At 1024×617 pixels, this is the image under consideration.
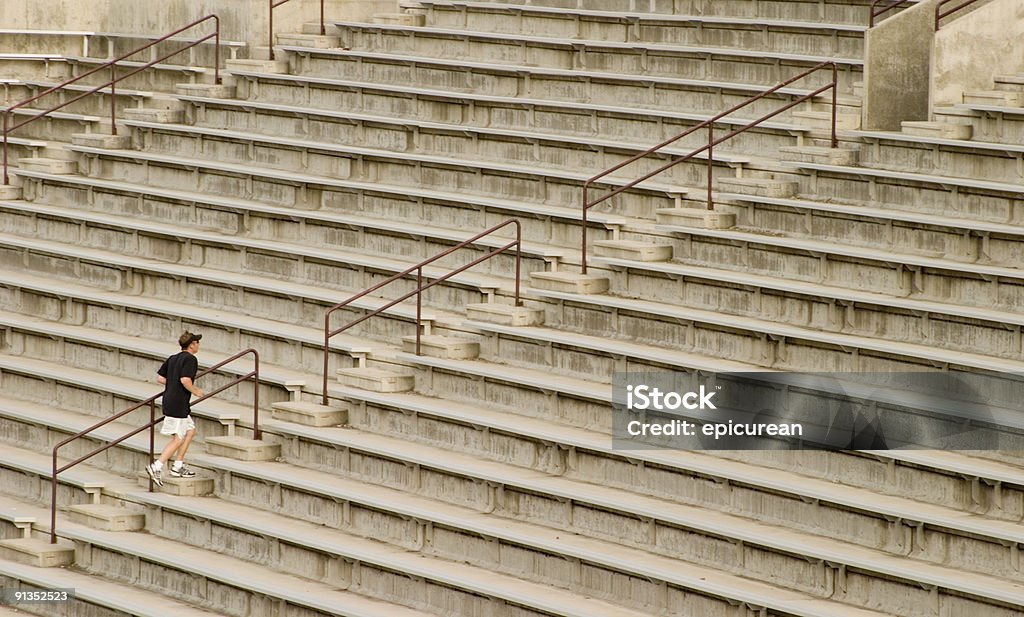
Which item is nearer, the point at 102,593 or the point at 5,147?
the point at 102,593

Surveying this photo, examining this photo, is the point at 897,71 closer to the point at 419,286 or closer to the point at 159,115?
the point at 419,286

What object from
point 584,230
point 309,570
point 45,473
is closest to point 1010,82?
point 584,230

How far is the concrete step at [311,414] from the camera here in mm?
14883

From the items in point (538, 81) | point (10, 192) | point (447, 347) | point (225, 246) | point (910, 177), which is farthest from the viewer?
point (10, 192)

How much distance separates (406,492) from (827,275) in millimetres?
3229

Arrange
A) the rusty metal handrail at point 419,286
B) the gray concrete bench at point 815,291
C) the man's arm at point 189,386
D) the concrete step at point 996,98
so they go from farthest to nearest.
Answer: the concrete step at point 996,98
the rusty metal handrail at point 419,286
the man's arm at point 189,386
the gray concrete bench at point 815,291

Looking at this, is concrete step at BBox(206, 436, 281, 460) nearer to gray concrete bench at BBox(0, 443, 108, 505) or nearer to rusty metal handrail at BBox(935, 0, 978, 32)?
gray concrete bench at BBox(0, 443, 108, 505)

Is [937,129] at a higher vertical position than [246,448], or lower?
higher

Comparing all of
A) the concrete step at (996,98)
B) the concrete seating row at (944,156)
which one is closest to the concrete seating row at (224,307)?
the concrete seating row at (944,156)

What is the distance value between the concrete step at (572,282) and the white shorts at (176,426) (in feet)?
9.18

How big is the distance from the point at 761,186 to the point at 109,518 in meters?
5.37

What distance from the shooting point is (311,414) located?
14.9 metres

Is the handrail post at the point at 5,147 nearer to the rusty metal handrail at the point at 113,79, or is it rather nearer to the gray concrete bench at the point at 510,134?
the rusty metal handrail at the point at 113,79

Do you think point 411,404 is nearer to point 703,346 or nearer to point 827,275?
point 703,346
